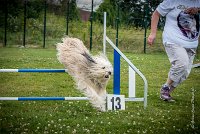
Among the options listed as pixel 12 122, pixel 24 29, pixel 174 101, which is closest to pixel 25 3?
pixel 24 29

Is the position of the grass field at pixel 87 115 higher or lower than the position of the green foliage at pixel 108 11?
lower

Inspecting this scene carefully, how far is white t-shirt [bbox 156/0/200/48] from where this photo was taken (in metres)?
6.19

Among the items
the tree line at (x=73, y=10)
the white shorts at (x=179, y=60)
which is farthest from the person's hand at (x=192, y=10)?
the tree line at (x=73, y=10)

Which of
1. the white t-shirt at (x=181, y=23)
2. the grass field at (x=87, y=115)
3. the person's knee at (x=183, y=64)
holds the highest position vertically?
the white t-shirt at (x=181, y=23)

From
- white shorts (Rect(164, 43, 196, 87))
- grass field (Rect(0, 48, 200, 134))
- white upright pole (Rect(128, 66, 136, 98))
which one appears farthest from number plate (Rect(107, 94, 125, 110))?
white shorts (Rect(164, 43, 196, 87))

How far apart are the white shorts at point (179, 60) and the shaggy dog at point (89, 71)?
3.54 ft

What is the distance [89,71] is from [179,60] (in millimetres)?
1347

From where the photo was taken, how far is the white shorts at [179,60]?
6238 millimetres

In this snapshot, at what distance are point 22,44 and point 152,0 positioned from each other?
236 inches

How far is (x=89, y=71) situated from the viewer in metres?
5.78

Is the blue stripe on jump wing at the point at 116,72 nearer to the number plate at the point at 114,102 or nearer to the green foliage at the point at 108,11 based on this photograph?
the number plate at the point at 114,102

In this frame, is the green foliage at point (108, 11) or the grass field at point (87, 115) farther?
the green foliage at point (108, 11)

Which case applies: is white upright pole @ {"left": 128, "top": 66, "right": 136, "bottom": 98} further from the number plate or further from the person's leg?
the person's leg

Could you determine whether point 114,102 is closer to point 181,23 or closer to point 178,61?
point 178,61
